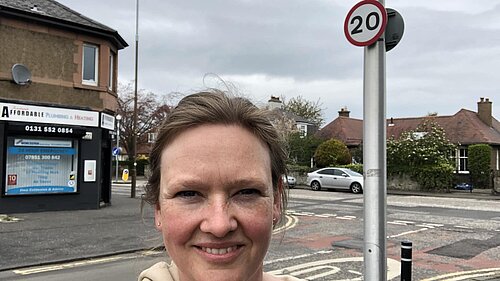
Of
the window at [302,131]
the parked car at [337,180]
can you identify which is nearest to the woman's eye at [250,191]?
the parked car at [337,180]

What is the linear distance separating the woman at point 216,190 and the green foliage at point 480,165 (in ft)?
114

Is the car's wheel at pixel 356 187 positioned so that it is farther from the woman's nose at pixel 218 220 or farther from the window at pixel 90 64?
the woman's nose at pixel 218 220

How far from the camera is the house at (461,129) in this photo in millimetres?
35938

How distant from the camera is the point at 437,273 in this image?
7.76 metres

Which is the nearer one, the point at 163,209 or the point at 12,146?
the point at 163,209

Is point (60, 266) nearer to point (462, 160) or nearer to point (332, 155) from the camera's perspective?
point (332, 155)

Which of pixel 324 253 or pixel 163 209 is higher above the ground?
pixel 163 209

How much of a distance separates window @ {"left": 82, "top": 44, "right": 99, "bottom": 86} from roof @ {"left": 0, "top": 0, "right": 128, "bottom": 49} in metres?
0.59

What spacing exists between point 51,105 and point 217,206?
50.1 feet

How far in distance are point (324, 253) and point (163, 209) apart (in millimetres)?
8536

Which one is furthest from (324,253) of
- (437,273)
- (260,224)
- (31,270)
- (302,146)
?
(302,146)

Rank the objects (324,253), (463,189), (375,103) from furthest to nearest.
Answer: (463,189) < (324,253) < (375,103)

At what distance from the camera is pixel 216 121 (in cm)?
125

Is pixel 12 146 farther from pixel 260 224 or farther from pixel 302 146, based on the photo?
pixel 302 146
